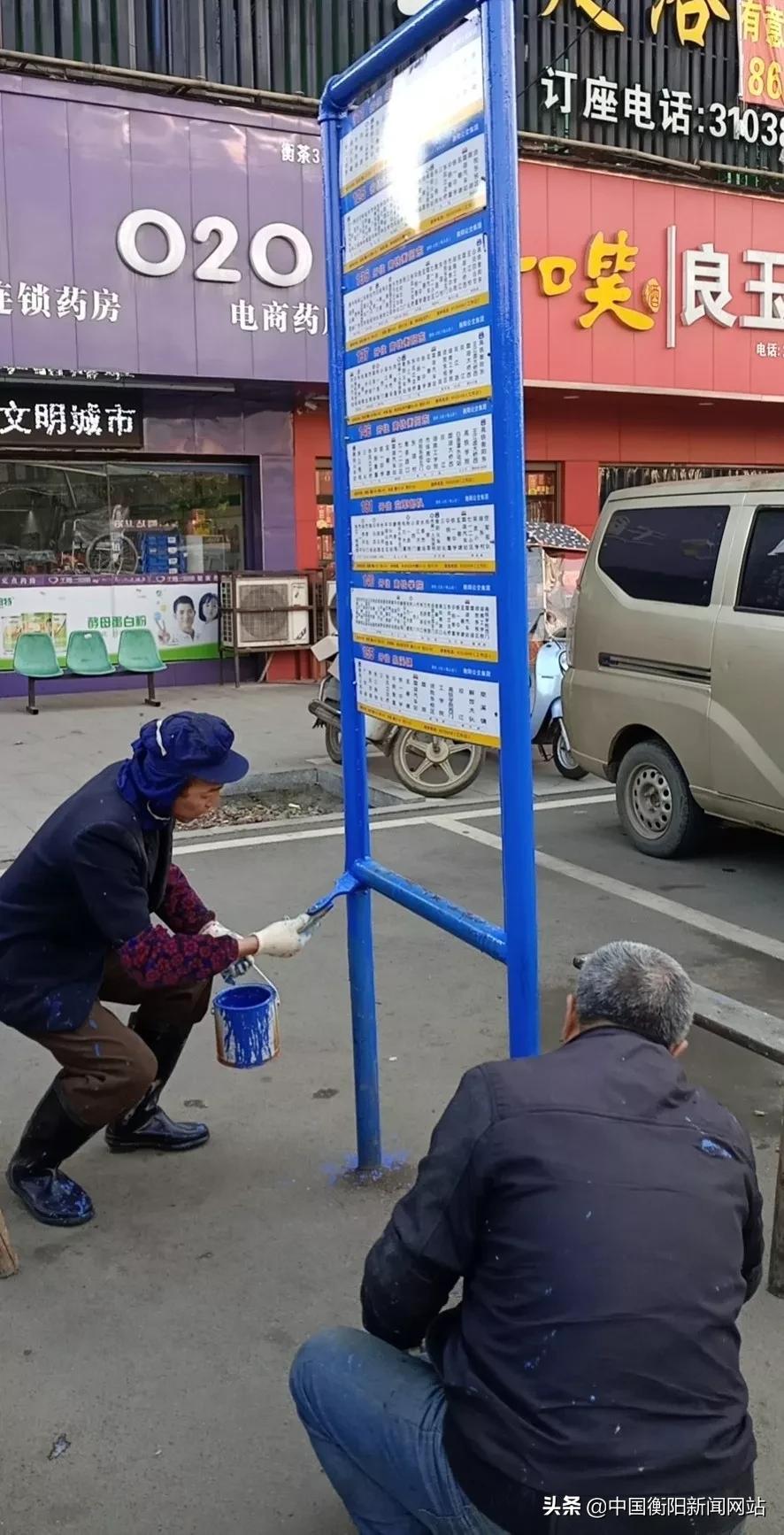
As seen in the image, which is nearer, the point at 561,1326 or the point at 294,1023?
the point at 561,1326

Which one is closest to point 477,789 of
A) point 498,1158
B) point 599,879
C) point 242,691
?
point 599,879

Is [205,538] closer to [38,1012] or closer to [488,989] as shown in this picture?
[488,989]

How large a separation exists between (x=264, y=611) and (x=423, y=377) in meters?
11.1

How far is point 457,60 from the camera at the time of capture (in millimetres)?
2850

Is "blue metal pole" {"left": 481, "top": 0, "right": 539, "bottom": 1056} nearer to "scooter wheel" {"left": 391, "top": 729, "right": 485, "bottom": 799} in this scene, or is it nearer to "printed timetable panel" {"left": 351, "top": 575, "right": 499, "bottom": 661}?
"printed timetable panel" {"left": 351, "top": 575, "right": 499, "bottom": 661}

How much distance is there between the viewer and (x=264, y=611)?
14008mm

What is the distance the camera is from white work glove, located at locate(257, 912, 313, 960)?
3393 millimetres

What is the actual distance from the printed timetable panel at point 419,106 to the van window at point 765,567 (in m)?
3.91

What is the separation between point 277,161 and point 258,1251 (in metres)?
11.6

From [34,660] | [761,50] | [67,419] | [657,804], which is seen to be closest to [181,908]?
[657,804]

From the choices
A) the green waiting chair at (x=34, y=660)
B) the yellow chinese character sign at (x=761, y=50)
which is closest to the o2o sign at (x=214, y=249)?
the green waiting chair at (x=34, y=660)

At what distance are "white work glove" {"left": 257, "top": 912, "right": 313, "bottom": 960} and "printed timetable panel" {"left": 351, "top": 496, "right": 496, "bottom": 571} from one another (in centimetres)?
96

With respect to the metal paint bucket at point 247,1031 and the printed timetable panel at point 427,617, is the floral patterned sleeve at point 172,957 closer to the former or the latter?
the metal paint bucket at point 247,1031

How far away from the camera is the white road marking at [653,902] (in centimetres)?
608
